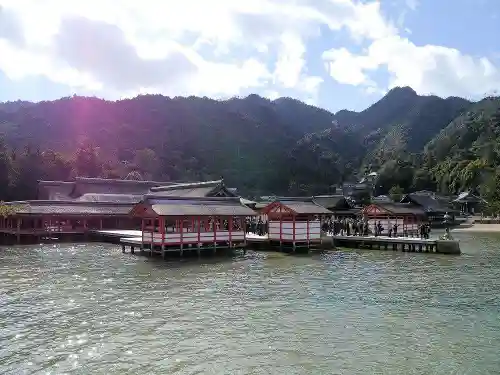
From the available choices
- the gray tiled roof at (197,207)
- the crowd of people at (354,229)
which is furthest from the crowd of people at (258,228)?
the gray tiled roof at (197,207)

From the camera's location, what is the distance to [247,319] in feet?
50.9

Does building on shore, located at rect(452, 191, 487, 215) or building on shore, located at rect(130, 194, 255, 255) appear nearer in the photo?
building on shore, located at rect(130, 194, 255, 255)

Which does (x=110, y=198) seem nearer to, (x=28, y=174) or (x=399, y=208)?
(x=28, y=174)

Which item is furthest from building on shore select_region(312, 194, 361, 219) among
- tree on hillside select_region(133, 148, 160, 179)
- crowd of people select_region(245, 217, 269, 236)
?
tree on hillside select_region(133, 148, 160, 179)

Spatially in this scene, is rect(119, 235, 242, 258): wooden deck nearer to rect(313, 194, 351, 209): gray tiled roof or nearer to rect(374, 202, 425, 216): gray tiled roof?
rect(374, 202, 425, 216): gray tiled roof

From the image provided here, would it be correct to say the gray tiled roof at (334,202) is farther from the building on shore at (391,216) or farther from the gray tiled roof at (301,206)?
the gray tiled roof at (301,206)

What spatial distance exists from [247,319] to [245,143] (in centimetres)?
11595

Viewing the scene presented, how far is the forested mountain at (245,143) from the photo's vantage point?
104m

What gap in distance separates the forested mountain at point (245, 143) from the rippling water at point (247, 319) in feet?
196

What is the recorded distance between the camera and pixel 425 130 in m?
158

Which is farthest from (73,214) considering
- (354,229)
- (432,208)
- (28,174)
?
(432,208)

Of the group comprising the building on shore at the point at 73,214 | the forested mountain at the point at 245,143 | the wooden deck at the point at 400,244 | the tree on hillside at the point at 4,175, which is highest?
the forested mountain at the point at 245,143

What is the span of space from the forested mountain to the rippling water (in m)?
59.7

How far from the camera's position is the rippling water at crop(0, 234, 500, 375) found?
1164cm
